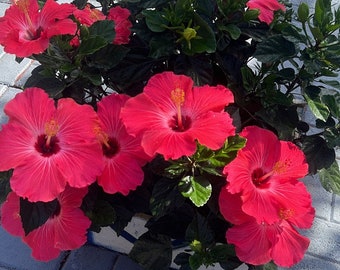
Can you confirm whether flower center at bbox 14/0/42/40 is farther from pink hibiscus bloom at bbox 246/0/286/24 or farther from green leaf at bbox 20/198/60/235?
pink hibiscus bloom at bbox 246/0/286/24

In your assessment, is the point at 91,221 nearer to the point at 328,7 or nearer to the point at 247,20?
the point at 247,20

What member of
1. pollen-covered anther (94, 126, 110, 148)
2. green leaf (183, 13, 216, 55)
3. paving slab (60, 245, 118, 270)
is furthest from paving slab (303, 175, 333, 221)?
pollen-covered anther (94, 126, 110, 148)

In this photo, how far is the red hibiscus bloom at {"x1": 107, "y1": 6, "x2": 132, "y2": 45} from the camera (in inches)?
51.1

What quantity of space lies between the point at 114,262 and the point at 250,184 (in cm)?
80

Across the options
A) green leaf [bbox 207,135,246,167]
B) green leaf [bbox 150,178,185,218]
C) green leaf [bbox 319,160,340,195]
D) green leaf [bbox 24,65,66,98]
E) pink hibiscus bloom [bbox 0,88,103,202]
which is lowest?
green leaf [bbox 319,160,340,195]

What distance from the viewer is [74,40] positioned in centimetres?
128

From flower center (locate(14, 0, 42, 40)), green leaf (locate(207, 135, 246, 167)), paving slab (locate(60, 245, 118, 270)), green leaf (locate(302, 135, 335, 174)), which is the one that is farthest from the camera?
paving slab (locate(60, 245, 118, 270))

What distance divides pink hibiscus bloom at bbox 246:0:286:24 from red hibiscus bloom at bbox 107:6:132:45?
0.31m

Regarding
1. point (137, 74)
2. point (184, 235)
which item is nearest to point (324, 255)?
point (184, 235)

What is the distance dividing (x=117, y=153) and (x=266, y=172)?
0.34 metres

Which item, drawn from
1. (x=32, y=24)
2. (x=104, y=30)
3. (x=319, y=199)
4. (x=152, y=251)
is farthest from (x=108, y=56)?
(x=319, y=199)

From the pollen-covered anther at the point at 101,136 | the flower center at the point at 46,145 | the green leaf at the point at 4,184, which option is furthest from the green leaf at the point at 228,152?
the green leaf at the point at 4,184

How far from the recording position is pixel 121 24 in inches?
52.0

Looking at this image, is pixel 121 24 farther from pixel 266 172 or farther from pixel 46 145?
pixel 266 172
